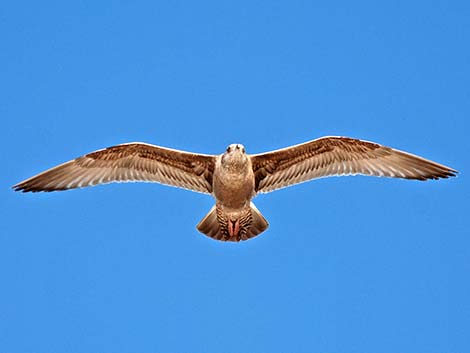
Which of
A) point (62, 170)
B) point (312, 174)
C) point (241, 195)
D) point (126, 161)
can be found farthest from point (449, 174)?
point (62, 170)

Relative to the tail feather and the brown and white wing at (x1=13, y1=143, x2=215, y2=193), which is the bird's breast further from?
the brown and white wing at (x1=13, y1=143, x2=215, y2=193)

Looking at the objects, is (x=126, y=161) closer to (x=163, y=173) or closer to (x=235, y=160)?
(x=163, y=173)

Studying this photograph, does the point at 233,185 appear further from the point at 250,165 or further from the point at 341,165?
the point at 341,165

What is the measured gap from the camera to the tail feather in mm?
12883

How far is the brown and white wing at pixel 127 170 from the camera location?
13258 mm

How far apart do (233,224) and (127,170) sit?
2158 mm

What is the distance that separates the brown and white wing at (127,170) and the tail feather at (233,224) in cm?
55

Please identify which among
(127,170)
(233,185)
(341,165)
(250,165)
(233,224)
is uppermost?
(341,165)

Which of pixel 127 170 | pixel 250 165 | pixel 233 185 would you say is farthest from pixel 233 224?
pixel 127 170

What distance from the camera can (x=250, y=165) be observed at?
12742 mm

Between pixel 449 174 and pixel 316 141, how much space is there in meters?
2.39

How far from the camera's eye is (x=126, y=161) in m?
13.5

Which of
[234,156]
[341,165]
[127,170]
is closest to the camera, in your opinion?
[234,156]

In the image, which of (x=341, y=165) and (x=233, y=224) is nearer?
(x=233, y=224)
